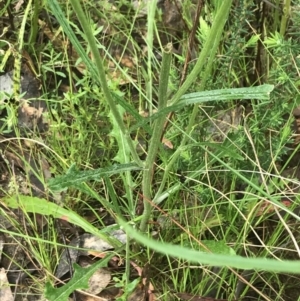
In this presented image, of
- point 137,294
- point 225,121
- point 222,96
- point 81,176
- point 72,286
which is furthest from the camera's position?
point 225,121

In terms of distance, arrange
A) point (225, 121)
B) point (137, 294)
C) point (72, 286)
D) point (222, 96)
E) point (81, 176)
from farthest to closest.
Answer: point (225, 121)
point (137, 294)
point (72, 286)
point (81, 176)
point (222, 96)

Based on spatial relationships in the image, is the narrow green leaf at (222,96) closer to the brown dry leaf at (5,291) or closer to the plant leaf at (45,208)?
the plant leaf at (45,208)

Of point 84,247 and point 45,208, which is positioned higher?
point 45,208

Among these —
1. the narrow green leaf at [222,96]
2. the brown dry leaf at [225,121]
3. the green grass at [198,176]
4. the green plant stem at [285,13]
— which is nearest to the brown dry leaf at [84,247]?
the green grass at [198,176]

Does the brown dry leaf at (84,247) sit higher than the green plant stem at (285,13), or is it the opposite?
the green plant stem at (285,13)

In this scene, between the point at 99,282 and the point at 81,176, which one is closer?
the point at 81,176

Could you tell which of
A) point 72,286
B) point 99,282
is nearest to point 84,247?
point 99,282

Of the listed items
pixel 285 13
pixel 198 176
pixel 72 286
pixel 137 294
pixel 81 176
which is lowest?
pixel 137 294

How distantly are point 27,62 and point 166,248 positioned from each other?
50.3 inches

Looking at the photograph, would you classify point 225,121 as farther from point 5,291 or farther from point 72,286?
point 5,291

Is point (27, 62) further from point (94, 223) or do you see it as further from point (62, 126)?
point (94, 223)

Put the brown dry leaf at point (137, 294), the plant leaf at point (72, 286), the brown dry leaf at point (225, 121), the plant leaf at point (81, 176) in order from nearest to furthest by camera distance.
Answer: the plant leaf at point (81, 176) → the plant leaf at point (72, 286) → the brown dry leaf at point (137, 294) → the brown dry leaf at point (225, 121)

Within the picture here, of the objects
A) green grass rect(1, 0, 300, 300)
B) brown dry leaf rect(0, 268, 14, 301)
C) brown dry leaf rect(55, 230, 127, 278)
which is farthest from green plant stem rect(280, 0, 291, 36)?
brown dry leaf rect(0, 268, 14, 301)

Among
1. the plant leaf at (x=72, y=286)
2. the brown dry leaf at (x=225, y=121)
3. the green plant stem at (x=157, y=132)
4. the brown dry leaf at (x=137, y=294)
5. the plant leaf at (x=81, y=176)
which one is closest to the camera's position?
the green plant stem at (x=157, y=132)
